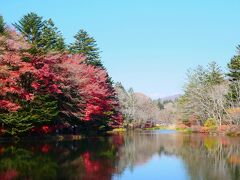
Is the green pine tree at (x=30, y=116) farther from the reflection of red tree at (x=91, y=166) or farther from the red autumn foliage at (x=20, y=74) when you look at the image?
the reflection of red tree at (x=91, y=166)

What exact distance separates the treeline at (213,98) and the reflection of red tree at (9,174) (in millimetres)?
39182

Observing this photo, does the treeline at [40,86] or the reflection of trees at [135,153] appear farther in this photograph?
the treeline at [40,86]

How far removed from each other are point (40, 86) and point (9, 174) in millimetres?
21167

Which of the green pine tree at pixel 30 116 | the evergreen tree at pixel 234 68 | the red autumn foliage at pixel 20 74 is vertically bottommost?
the green pine tree at pixel 30 116

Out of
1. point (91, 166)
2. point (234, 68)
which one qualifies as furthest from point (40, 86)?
point (234, 68)

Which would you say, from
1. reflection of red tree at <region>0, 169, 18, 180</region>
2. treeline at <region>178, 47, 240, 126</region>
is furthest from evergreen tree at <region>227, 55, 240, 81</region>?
reflection of red tree at <region>0, 169, 18, 180</region>

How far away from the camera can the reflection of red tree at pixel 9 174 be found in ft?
A: 39.8

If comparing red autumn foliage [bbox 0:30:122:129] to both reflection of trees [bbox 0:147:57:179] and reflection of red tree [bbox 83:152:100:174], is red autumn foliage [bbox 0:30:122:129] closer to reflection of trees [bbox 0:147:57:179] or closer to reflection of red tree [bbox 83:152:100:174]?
reflection of trees [bbox 0:147:57:179]

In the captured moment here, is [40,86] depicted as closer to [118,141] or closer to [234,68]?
[118,141]

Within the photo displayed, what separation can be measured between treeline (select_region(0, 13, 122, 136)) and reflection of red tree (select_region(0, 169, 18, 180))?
15.2 meters

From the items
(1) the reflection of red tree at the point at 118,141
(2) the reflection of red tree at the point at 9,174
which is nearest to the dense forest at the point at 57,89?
(1) the reflection of red tree at the point at 118,141

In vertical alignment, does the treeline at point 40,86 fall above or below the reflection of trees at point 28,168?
above

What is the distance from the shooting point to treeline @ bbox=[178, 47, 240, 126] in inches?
2213

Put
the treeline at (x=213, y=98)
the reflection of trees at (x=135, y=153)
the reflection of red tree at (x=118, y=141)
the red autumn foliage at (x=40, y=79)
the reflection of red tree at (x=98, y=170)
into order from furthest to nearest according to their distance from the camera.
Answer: the treeline at (x=213, y=98) < the reflection of red tree at (x=118, y=141) < the red autumn foliage at (x=40, y=79) < the reflection of trees at (x=135, y=153) < the reflection of red tree at (x=98, y=170)
